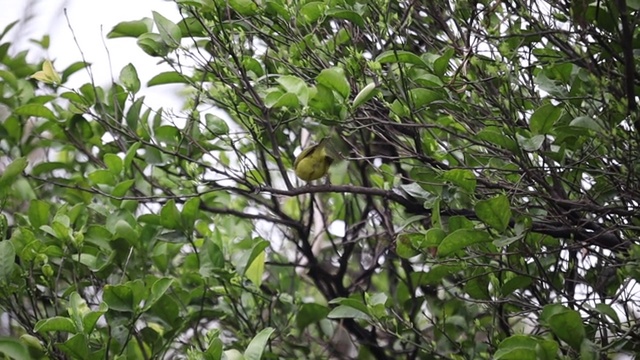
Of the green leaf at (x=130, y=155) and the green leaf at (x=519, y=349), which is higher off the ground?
the green leaf at (x=130, y=155)

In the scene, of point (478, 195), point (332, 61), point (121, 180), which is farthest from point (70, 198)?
point (478, 195)

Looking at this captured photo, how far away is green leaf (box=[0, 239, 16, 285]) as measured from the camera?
2.06 meters

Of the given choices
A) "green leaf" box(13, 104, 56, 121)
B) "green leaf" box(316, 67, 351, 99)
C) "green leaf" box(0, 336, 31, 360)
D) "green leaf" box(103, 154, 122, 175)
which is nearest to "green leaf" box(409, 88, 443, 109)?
"green leaf" box(316, 67, 351, 99)

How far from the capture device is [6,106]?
279 cm

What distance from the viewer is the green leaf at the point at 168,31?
208 cm

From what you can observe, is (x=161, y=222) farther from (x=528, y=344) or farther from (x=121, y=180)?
(x=528, y=344)

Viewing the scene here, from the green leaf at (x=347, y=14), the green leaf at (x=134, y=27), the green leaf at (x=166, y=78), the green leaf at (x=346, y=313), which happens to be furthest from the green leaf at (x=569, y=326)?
the green leaf at (x=134, y=27)

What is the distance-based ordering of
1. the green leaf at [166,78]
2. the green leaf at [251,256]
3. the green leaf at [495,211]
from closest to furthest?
the green leaf at [495,211]
the green leaf at [251,256]
the green leaf at [166,78]

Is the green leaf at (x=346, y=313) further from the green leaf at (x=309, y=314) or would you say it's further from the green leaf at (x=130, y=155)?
the green leaf at (x=130, y=155)

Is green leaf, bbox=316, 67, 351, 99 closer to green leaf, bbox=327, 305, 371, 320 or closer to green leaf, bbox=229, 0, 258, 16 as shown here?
green leaf, bbox=229, 0, 258, 16

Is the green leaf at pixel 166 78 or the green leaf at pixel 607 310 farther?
the green leaf at pixel 166 78

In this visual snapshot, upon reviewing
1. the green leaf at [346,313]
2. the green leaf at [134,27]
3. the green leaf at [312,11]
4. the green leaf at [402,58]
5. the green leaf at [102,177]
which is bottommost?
the green leaf at [346,313]

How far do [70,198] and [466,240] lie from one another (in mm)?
1394

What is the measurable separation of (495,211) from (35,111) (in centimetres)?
143
